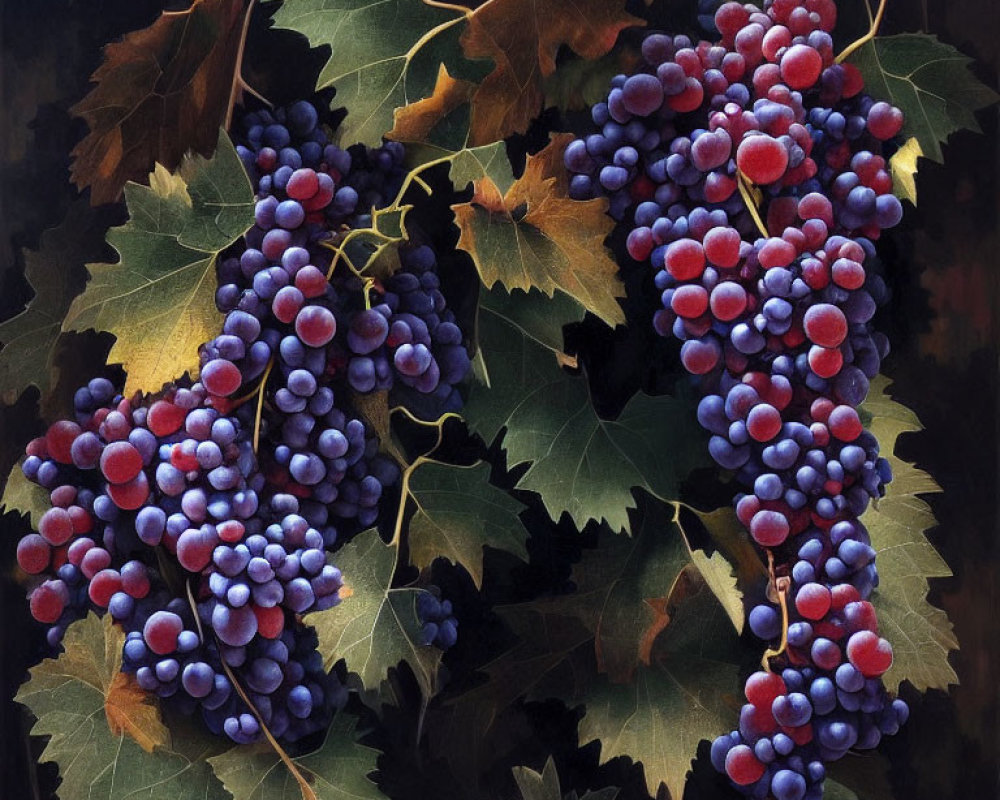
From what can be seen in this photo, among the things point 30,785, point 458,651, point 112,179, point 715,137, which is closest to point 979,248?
point 715,137

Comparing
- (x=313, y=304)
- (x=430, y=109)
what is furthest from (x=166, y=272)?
(x=430, y=109)

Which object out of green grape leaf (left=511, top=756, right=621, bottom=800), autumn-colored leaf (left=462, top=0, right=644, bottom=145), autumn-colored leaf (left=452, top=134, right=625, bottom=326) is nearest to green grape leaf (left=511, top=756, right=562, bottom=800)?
green grape leaf (left=511, top=756, right=621, bottom=800)

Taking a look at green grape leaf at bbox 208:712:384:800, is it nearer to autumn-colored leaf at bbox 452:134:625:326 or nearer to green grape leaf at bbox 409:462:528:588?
green grape leaf at bbox 409:462:528:588

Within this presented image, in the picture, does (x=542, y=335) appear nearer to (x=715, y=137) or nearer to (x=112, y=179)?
(x=715, y=137)

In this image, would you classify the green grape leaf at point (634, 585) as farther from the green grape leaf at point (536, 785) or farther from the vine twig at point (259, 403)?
the vine twig at point (259, 403)

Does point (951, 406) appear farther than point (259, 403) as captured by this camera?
Yes

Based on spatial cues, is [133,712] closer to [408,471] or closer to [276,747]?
[276,747]
